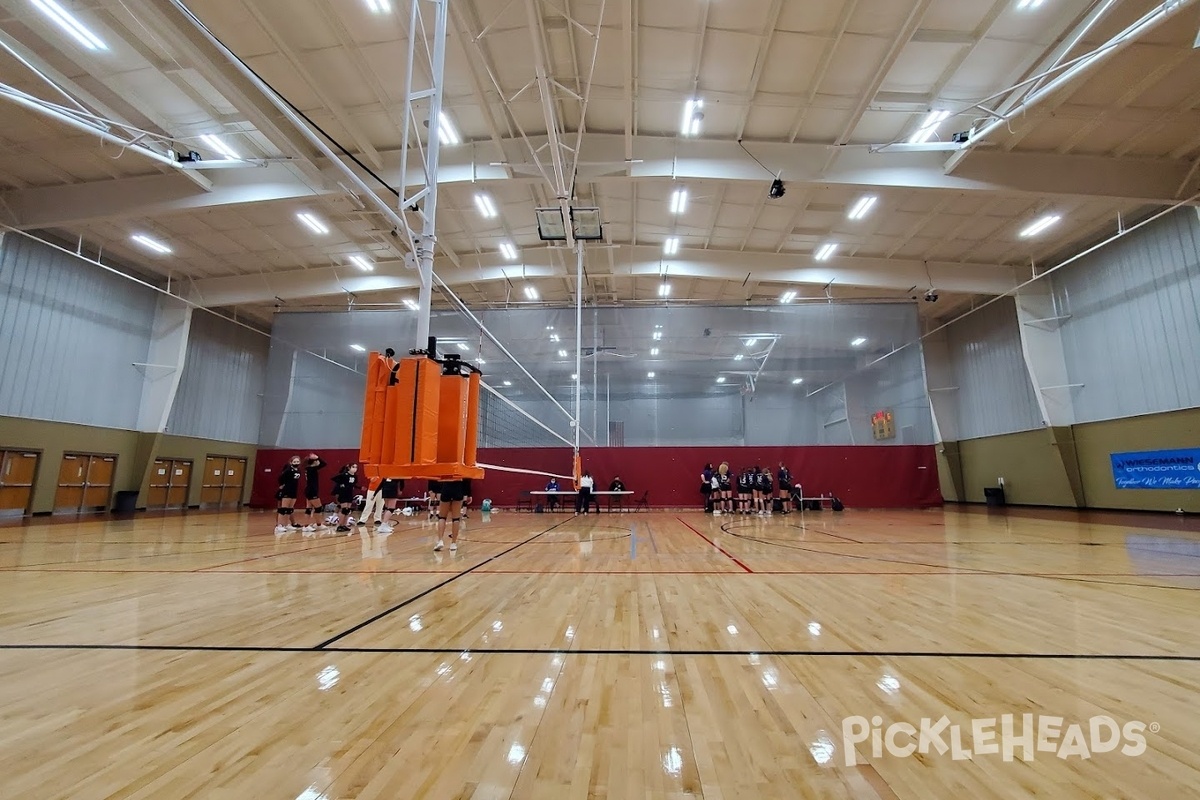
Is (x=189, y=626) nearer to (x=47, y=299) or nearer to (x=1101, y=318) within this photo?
(x=47, y=299)

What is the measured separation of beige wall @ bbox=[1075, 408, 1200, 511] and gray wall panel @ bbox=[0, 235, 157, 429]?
24.5 m

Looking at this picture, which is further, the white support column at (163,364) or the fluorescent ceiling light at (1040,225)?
the white support column at (163,364)

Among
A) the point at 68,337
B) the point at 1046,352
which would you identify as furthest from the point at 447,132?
the point at 1046,352

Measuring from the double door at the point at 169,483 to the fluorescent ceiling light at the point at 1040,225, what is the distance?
76.8 ft

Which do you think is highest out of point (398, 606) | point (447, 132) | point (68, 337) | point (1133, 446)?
point (447, 132)

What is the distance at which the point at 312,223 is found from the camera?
37.8 ft

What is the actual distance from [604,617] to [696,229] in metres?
11.5

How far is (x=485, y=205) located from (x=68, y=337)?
10.6 meters

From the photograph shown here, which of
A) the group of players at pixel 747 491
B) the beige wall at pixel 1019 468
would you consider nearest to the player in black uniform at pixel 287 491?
the group of players at pixel 747 491

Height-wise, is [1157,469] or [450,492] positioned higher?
[1157,469]

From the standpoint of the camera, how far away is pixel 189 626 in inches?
112

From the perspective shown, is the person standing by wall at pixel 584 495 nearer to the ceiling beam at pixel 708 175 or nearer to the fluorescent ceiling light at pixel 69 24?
the ceiling beam at pixel 708 175

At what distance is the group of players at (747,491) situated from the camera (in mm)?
13641

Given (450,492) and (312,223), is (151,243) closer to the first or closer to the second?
(312,223)
